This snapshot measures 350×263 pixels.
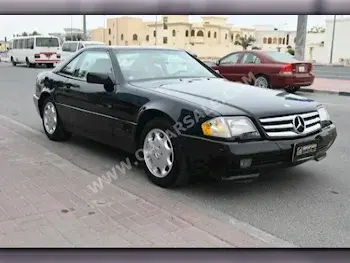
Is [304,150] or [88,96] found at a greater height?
[88,96]

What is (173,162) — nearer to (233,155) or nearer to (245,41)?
(233,155)

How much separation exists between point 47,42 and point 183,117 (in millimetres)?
24833

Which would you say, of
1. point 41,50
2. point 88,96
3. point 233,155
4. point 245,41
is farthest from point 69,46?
point 245,41

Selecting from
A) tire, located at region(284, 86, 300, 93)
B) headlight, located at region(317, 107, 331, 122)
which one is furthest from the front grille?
tire, located at region(284, 86, 300, 93)

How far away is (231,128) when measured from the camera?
3.67 m

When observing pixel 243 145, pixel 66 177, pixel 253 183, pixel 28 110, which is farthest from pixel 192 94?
pixel 28 110

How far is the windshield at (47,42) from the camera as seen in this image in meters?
26.6

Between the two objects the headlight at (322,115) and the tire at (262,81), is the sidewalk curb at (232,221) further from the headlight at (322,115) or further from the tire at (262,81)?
the tire at (262,81)

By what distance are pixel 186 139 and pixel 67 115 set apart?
2.37m

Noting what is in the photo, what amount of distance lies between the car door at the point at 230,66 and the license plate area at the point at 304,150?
959cm

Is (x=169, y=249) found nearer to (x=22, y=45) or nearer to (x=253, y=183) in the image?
(x=253, y=183)

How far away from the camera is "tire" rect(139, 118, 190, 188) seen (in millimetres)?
3953

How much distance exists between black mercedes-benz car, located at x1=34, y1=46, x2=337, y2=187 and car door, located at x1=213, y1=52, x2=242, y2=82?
Answer: 818cm

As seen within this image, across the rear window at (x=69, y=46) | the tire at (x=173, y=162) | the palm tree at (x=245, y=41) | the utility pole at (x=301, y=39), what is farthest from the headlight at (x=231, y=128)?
the palm tree at (x=245, y=41)
